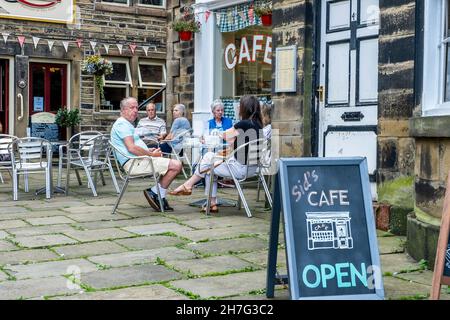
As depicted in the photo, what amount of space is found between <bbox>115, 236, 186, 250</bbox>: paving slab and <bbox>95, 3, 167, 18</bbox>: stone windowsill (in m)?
11.8

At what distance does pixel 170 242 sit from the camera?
5.38m

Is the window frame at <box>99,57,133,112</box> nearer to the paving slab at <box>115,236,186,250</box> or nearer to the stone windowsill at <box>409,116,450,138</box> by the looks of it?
the paving slab at <box>115,236,186,250</box>

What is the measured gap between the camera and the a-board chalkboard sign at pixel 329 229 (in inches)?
132

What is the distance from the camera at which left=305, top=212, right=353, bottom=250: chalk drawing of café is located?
344 centimetres

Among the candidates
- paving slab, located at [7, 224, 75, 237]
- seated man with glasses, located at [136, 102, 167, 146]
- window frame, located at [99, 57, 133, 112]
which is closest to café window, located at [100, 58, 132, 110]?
window frame, located at [99, 57, 133, 112]

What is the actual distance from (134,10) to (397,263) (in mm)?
13495

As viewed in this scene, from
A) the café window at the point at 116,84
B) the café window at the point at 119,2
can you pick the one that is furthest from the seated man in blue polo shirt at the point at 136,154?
the café window at the point at 119,2

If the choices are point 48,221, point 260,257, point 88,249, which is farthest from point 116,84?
point 260,257

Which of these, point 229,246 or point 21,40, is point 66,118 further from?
point 229,246

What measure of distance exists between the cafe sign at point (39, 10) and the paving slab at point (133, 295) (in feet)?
40.7

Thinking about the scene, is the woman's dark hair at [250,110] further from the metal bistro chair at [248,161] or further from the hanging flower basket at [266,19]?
the hanging flower basket at [266,19]
